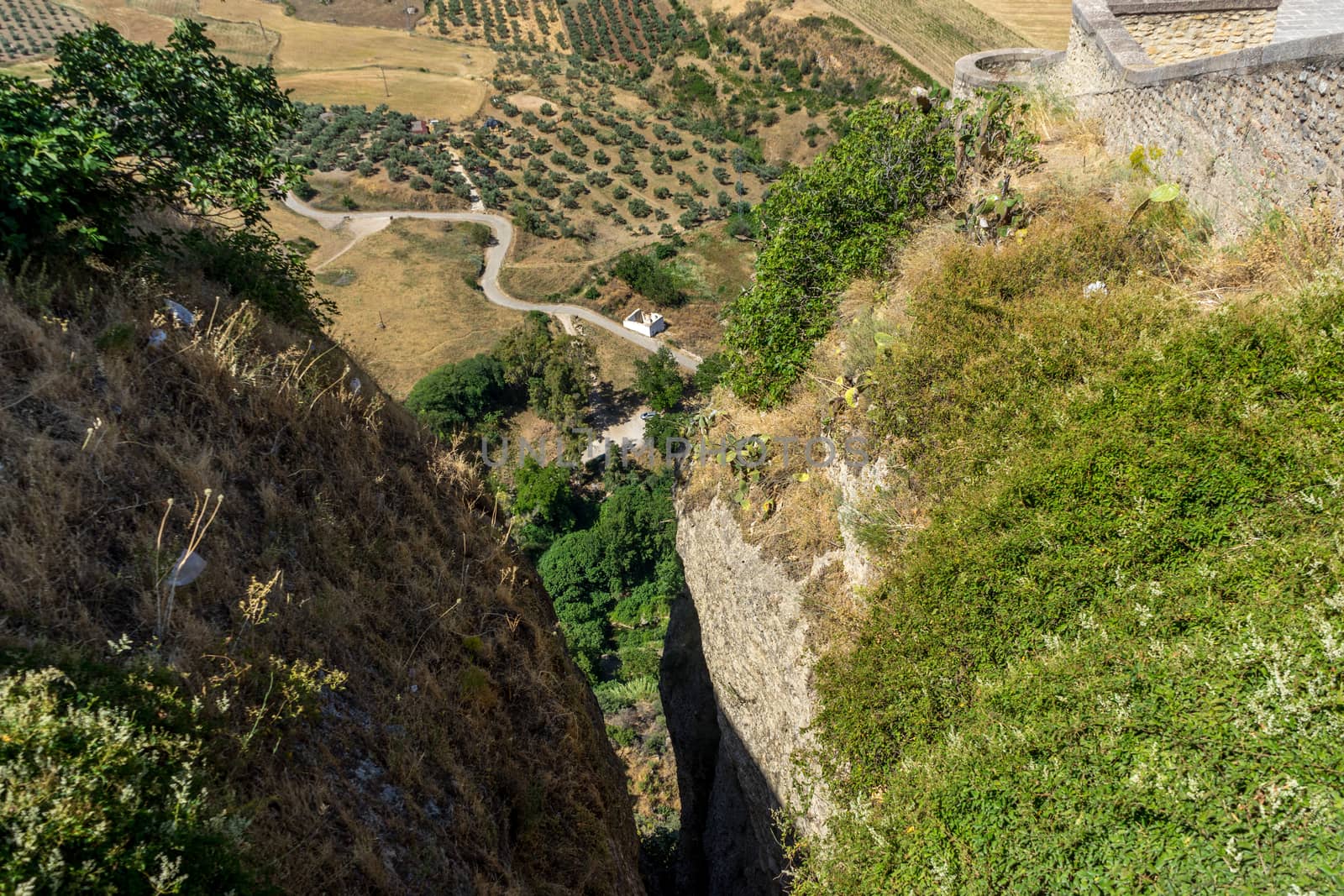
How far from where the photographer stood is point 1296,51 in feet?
22.2

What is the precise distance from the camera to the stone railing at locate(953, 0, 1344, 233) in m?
6.62

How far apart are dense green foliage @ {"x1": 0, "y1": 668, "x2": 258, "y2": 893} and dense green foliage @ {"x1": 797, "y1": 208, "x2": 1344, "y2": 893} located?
440cm

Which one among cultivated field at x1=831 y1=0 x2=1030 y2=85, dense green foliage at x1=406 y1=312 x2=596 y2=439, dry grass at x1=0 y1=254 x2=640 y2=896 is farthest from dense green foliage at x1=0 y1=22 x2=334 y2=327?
cultivated field at x1=831 y1=0 x2=1030 y2=85

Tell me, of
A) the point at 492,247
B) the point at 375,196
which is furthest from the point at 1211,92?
the point at 375,196

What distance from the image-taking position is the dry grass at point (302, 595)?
14.5 feet

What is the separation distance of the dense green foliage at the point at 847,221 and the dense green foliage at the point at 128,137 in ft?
20.4

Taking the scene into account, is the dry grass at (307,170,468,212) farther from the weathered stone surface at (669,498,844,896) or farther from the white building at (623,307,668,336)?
the weathered stone surface at (669,498,844,896)

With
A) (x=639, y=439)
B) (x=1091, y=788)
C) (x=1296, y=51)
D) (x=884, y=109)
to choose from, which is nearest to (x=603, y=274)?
(x=639, y=439)

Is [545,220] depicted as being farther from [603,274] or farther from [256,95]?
[256,95]

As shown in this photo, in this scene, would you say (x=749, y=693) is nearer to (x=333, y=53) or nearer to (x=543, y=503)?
(x=543, y=503)

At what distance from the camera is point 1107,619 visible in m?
4.94

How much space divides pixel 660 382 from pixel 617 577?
1157 cm

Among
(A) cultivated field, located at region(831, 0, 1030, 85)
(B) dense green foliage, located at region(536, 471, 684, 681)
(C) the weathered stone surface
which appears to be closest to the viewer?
(C) the weathered stone surface

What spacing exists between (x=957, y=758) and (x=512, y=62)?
88.6m
